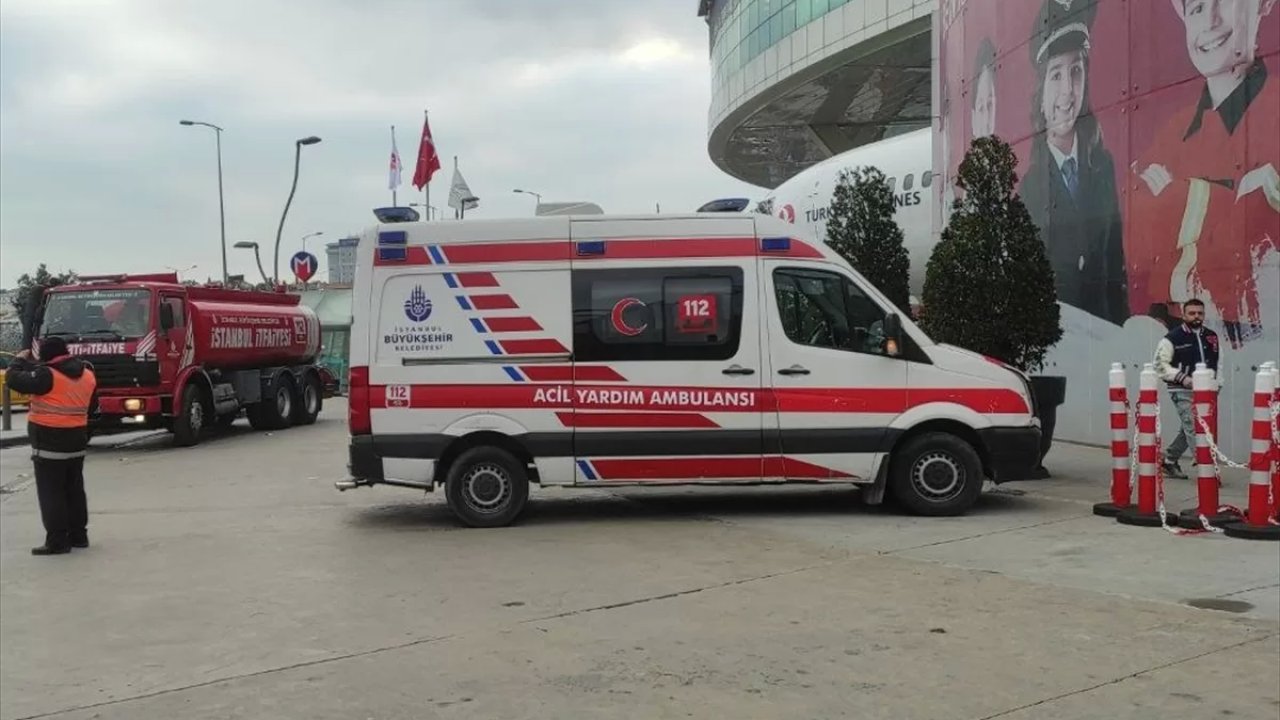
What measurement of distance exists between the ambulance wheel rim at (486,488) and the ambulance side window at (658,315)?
1.20 metres

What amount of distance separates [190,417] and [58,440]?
31.4ft

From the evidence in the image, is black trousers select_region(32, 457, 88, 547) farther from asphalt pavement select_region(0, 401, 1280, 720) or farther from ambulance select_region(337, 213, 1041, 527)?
ambulance select_region(337, 213, 1041, 527)

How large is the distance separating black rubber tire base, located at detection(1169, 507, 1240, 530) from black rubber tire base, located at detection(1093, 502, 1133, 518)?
45 centimetres

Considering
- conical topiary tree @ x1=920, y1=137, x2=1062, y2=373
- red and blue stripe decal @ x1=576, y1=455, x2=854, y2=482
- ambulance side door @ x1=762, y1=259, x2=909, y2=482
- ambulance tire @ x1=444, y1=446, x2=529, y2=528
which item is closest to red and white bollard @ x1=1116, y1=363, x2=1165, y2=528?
ambulance side door @ x1=762, y1=259, x2=909, y2=482

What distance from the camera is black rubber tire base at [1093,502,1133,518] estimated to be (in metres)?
8.62

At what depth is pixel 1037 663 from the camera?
4.89 meters

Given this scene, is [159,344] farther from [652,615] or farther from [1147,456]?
[1147,456]

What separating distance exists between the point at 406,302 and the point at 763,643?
4704 millimetres

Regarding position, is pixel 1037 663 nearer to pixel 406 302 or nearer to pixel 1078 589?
pixel 1078 589

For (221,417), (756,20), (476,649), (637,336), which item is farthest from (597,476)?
(756,20)

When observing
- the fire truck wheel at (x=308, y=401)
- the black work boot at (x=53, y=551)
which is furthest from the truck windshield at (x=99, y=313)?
the black work boot at (x=53, y=551)

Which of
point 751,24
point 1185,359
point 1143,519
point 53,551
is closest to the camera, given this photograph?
point 1143,519

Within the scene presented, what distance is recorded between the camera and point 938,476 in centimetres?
893

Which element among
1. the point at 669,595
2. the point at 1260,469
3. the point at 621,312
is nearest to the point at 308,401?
the point at 621,312
